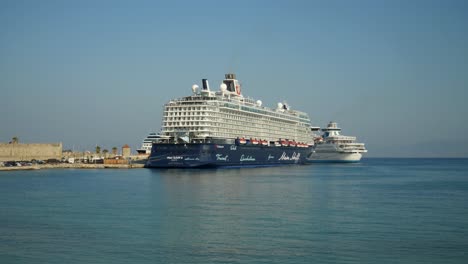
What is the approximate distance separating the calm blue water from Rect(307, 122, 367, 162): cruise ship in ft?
281

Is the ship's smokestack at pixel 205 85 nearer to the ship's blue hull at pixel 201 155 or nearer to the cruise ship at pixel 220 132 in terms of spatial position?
the cruise ship at pixel 220 132

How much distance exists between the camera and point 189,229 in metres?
29.9

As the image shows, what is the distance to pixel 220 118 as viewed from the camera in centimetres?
8681

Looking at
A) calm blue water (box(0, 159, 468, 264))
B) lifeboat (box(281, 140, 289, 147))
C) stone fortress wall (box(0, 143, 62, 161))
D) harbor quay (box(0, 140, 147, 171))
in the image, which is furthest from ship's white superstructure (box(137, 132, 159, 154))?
calm blue water (box(0, 159, 468, 264))

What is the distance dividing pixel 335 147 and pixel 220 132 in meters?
56.6

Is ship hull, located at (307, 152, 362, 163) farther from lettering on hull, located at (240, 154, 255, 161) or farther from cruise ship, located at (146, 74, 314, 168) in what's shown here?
lettering on hull, located at (240, 154, 255, 161)

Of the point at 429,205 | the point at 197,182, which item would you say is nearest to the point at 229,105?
the point at 197,182

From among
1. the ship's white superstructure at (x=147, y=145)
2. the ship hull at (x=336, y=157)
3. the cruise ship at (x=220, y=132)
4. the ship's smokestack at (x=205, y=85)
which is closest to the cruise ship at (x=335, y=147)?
the ship hull at (x=336, y=157)

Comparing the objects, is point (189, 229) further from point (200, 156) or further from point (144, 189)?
point (200, 156)

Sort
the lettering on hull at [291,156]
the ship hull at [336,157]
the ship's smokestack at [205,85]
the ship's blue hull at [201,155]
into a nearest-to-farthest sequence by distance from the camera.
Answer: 1. the ship's blue hull at [201,155]
2. the ship's smokestack at [205,85]
3. the lettering on hull at [291,156]
4. the ship hull at [336,157]

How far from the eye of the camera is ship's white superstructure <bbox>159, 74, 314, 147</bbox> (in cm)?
8312

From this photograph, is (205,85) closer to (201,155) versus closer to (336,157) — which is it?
(201,155)

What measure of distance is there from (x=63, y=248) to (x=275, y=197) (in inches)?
901

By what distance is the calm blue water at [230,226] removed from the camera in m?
24.2
